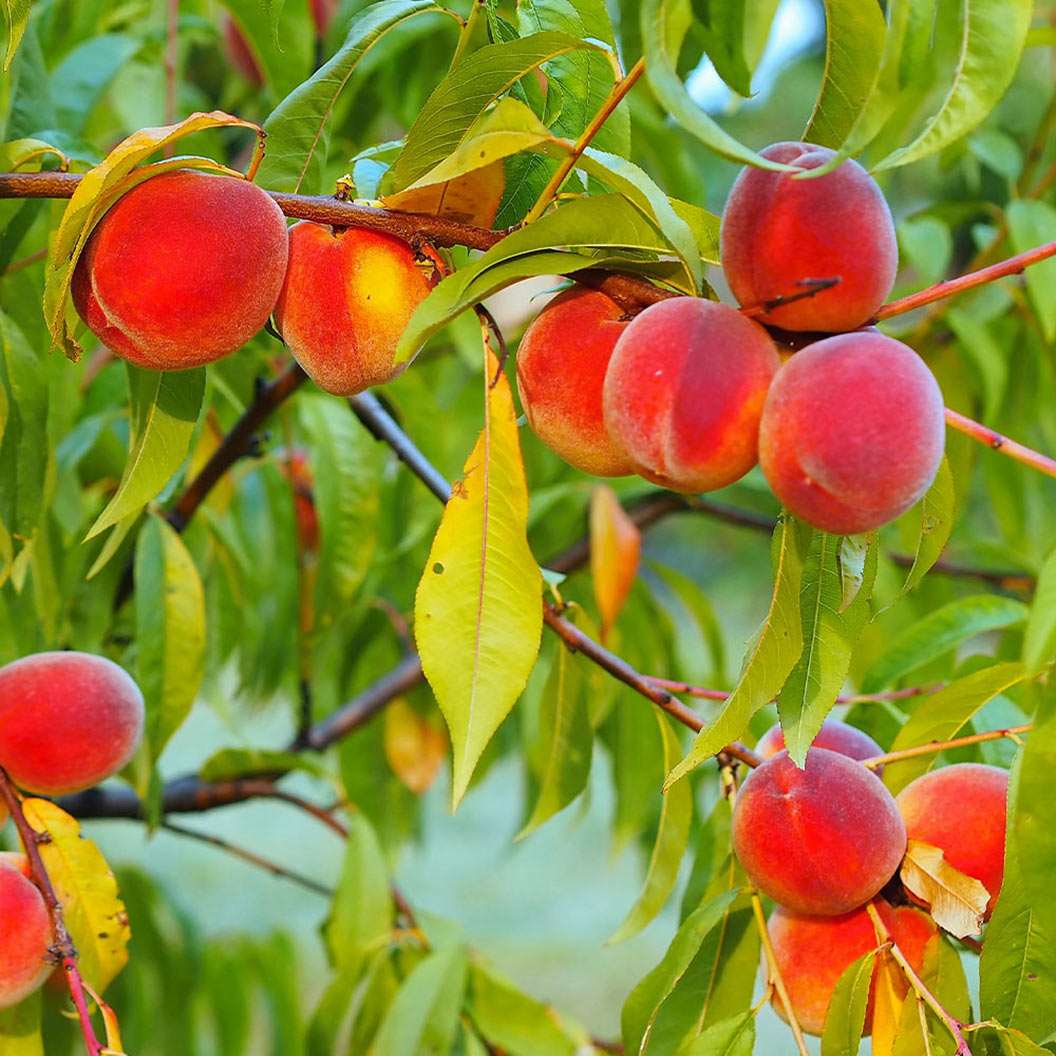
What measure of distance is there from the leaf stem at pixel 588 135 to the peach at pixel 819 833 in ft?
0.95

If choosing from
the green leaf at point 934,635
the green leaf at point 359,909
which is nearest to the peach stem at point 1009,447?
the green leaf at point 934,635

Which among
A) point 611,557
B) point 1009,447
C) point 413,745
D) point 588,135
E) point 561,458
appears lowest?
point 413,745

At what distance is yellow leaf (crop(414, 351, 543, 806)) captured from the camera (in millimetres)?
506

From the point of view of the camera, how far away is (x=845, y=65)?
1.54 feet

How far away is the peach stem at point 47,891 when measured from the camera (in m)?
0.58

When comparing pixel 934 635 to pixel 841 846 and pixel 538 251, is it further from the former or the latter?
pixel 538 251

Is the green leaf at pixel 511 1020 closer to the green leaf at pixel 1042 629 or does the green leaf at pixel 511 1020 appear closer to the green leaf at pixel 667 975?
the green leaf at pixel 667 975

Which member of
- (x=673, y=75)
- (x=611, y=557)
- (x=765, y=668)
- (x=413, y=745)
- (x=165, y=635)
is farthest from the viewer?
(x=413, y=745)

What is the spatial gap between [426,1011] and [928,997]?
1.58ft

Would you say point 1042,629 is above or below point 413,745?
above

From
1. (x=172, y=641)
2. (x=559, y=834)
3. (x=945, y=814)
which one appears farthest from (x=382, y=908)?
(x=559, y=834)

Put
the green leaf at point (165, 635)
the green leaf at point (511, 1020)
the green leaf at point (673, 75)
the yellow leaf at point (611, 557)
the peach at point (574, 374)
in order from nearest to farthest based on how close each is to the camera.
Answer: the green leaf at point (673, 75) < the peach at point (574, 374) < the green leaf at point (165, 635) < the green leaf at point (511, 1020) < the yellow leaf at point (611, 557)

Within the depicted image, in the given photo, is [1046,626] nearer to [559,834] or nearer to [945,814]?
[945,814]

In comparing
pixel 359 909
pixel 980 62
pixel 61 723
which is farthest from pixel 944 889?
pixel 359 909
